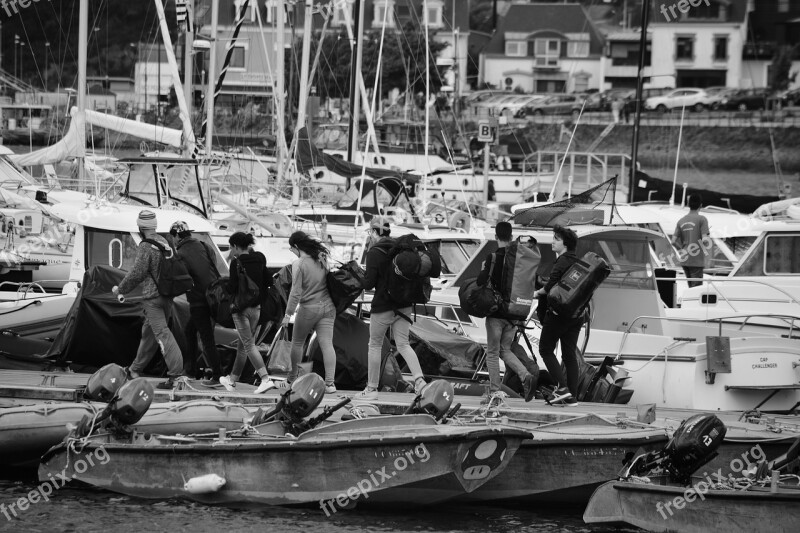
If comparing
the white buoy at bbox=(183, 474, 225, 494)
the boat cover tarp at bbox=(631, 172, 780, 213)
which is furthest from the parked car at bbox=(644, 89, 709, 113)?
the white buoy at bbox=(183, 474, 225, 494)

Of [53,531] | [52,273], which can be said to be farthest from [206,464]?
[52,273]

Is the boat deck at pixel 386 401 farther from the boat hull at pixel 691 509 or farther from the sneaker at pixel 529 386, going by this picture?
the boat hull at pixel 691 509

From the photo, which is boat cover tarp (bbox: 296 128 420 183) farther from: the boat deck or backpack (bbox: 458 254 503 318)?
backpack (bbox: 458 254 503 318)

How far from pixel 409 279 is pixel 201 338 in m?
2.51

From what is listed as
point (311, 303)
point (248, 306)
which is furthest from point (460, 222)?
point (248, 306)

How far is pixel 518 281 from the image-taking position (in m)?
12.5

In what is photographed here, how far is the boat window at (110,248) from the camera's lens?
16.6 metres

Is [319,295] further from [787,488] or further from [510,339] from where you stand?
[787,488]

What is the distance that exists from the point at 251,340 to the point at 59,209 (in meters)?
5.89

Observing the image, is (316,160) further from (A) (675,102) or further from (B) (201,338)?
(A) (675,102)

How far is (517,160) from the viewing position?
174 ft

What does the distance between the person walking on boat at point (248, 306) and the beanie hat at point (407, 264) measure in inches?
61.4

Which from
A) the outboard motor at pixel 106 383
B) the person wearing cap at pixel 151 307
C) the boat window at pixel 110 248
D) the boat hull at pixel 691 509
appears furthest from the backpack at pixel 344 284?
the boat window at pixel 110 248

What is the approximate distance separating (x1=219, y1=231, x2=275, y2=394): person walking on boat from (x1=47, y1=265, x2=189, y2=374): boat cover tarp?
1206 millimetres
